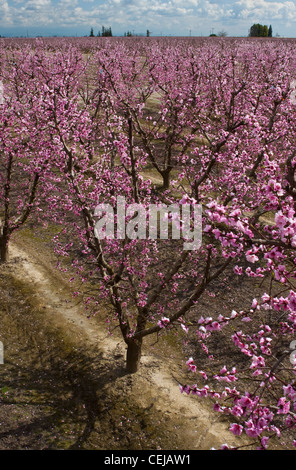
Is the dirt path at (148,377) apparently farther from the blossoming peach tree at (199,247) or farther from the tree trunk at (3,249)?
the blossoming peach tree at (199,247)

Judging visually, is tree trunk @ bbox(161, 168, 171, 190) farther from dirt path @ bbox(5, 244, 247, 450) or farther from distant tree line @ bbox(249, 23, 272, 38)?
distant tree line @ bbox(249, 23, 272, 38)

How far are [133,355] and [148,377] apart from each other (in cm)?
90

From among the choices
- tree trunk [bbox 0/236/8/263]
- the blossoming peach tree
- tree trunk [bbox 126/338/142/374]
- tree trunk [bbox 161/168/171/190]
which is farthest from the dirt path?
tree trunk [bbox 161/168/171/190]

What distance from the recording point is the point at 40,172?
41.6 feet

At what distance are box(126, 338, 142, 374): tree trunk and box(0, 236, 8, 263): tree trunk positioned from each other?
25.0 ft

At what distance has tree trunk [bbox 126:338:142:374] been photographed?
9961mm

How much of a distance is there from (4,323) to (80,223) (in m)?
6.77

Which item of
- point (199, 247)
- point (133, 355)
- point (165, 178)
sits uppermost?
point (165, 178)

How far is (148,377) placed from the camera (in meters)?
10.5

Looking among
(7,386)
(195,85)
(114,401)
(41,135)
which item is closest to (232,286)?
(114,401)

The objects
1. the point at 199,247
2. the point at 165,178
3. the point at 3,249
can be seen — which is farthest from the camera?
the point at 165,178

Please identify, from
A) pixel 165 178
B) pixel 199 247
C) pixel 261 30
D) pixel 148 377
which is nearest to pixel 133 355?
pixel 148 377

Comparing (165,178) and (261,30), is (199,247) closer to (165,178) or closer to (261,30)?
(165,178)
